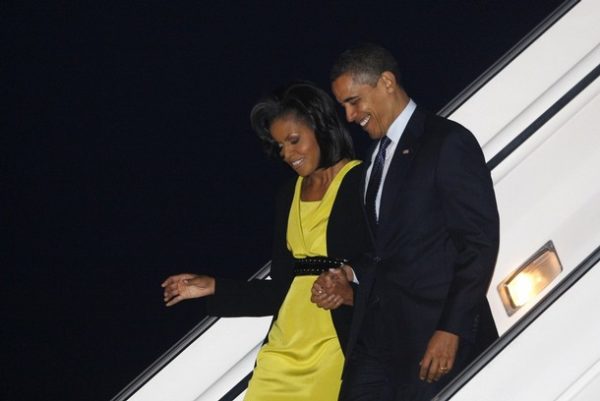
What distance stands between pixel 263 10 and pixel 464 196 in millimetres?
1421

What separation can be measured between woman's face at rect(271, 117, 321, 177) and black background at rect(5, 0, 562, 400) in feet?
2.16

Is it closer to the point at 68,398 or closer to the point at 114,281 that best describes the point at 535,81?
the point at 114,281

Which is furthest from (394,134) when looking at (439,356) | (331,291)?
(439,356)

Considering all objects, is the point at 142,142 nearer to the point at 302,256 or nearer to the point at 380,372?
the point at 302,256

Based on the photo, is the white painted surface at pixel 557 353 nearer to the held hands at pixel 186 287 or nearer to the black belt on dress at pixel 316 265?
the black belt on dress at pixel 316 265

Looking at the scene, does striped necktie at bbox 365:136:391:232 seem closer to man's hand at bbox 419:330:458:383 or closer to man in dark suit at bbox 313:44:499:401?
man in dark suit at bbox 313:44:499:401

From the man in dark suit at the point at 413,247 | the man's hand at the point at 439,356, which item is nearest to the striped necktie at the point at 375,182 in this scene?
the man in dark suit at the point at 413,247

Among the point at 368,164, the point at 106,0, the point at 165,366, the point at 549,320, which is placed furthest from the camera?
the point at 106,0

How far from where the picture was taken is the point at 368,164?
235 centimetres

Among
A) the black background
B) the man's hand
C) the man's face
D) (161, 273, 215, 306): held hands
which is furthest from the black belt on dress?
the black background

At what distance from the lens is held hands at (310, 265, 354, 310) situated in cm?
229

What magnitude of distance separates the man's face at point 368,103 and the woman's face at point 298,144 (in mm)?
312

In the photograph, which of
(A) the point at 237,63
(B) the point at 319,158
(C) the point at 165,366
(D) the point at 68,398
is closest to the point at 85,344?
(D) the point at 68,398

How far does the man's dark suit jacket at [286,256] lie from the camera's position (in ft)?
8.12
